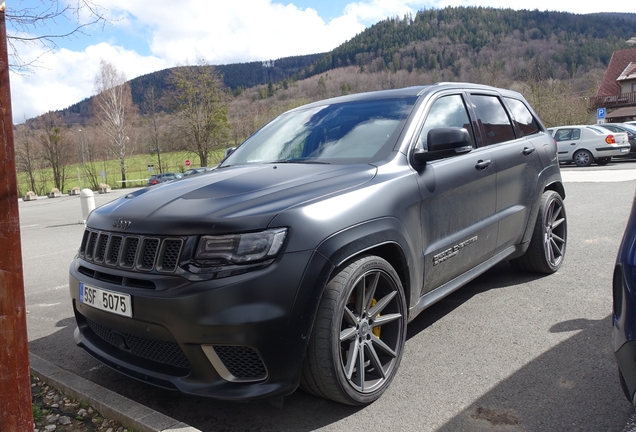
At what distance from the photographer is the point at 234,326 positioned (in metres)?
2.37

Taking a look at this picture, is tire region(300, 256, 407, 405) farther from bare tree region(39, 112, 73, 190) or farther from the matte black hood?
bare tree region(39, 112, 73, 190)

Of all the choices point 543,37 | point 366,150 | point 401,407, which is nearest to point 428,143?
point 366,150

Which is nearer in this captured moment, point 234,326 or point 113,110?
point 234,326

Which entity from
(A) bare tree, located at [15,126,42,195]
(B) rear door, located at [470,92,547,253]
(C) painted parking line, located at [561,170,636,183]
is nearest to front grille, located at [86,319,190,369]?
(B) rear door, located at [470,92,547,253]

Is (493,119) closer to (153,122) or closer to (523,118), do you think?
(523,118)

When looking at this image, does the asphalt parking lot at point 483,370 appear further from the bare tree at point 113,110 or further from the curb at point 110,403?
the bare tree at point 113,110

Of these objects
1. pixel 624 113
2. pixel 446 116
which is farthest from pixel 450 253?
pixel 624 113

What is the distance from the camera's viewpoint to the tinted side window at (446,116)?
3670 mm

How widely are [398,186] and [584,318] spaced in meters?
1.99

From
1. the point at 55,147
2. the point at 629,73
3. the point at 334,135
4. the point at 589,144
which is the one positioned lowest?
the point at 589,144

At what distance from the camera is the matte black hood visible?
2.51 m

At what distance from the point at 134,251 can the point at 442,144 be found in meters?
1.94

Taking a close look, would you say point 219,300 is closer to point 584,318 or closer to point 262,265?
point 262,265

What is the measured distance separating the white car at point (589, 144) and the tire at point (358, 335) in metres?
20.4
